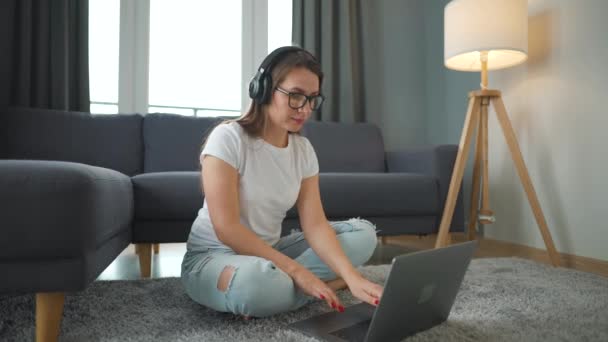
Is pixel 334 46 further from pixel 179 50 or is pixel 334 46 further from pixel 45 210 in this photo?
pixel 45 210

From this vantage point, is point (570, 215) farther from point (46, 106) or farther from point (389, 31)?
point (46, 106)

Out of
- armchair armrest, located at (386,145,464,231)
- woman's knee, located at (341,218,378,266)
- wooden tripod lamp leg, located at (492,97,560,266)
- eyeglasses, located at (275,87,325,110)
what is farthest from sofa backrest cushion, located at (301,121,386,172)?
eyeglasses, located at (275,87,325,110)

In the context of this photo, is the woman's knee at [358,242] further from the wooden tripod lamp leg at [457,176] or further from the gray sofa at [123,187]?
the wooden tripod lamp leg at [457,176]

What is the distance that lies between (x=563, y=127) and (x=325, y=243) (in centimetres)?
149

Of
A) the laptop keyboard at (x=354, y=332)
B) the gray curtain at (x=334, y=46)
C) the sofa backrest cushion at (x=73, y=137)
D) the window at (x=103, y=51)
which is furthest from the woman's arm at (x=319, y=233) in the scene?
the window at (x=103, y=51)

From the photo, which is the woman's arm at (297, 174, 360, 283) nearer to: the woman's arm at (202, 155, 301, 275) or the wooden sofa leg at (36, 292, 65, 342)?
the woman's arm at (202, 155, 301, 275)

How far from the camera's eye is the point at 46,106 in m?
2.46

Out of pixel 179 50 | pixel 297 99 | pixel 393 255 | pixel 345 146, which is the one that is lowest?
pixel 393 255

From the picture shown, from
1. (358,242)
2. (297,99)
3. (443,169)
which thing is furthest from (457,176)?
(297,99)

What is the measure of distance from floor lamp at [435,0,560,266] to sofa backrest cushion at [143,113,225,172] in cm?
130

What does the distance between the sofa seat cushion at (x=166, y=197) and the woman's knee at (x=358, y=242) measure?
0.75 meters

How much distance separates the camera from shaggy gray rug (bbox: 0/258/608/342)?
3.26ft

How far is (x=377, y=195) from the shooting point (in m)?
2.06

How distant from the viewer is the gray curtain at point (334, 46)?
2.96m
